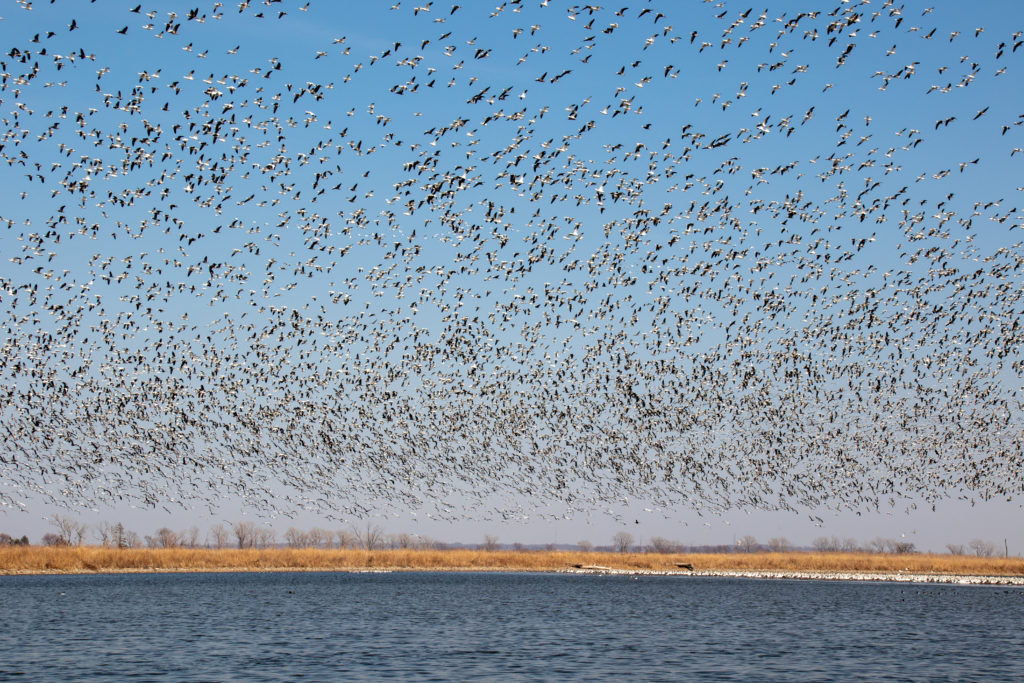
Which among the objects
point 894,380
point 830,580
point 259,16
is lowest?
point 830,580

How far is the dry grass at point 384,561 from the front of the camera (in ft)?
329

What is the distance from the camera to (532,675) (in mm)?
32500

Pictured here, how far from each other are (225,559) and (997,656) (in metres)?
93.6

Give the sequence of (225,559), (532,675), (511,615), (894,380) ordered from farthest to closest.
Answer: (225,559) < (511,615) < (894,380) < (532,675)

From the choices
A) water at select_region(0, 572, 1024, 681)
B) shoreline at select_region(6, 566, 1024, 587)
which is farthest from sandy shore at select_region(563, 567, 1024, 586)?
water at select_region(0, 572, 1024, 681)

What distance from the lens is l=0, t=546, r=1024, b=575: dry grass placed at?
100375mm

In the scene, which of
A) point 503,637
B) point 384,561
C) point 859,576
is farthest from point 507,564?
point 503,637

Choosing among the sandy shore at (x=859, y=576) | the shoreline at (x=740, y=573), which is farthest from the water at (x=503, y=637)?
the sandy shore at (x=859, y=576)

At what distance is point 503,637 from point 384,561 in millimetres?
88256

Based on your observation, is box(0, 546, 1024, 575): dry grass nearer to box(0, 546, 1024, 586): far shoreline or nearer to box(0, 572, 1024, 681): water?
box(0, 546, 1024, 586): far shoreline

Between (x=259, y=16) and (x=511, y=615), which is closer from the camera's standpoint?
(x=259, y=16)

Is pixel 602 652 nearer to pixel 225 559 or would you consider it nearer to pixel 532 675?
pixel 532 675

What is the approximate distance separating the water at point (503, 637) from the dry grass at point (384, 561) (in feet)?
65.4

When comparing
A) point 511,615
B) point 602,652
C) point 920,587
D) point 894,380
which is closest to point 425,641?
point 602,652
